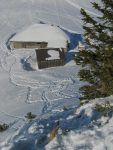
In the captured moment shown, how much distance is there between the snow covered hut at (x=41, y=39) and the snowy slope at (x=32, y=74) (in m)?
1.31

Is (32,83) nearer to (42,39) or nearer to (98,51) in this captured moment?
(42,39)

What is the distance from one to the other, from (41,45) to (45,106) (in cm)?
2011

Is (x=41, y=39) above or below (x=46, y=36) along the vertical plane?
below

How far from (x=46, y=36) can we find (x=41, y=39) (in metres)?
0.87

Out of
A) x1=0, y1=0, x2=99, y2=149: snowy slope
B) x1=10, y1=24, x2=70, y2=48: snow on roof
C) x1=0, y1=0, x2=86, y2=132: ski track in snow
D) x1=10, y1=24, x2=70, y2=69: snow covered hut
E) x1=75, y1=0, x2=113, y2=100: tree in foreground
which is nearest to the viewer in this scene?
x1=75, y1=0, x2=113, y2=100: tree in foreground

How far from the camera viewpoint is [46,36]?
2192 inches

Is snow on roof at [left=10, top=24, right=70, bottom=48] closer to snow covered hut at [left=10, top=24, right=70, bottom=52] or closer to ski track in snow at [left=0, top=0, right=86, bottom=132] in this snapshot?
snow covered hut at [left=10, top=24, right=70, bottom=52]

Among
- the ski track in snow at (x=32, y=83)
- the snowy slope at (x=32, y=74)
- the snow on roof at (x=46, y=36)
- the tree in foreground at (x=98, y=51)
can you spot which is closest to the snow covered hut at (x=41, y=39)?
the snow on roof at (x=46, y=36)

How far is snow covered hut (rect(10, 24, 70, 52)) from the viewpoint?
2163 inches

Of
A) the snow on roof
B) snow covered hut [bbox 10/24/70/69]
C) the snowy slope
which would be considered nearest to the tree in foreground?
the snowy slope

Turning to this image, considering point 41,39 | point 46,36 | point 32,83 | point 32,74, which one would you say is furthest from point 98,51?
point 46,36

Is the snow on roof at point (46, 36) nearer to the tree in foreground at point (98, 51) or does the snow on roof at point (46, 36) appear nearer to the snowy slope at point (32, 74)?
the snowy slope at point (32, 74)

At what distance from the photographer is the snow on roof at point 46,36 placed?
180 feet

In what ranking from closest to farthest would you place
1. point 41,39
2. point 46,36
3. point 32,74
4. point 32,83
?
1. point 32,83
2. point 32,74
3. point 41,39
4. point 46,36
